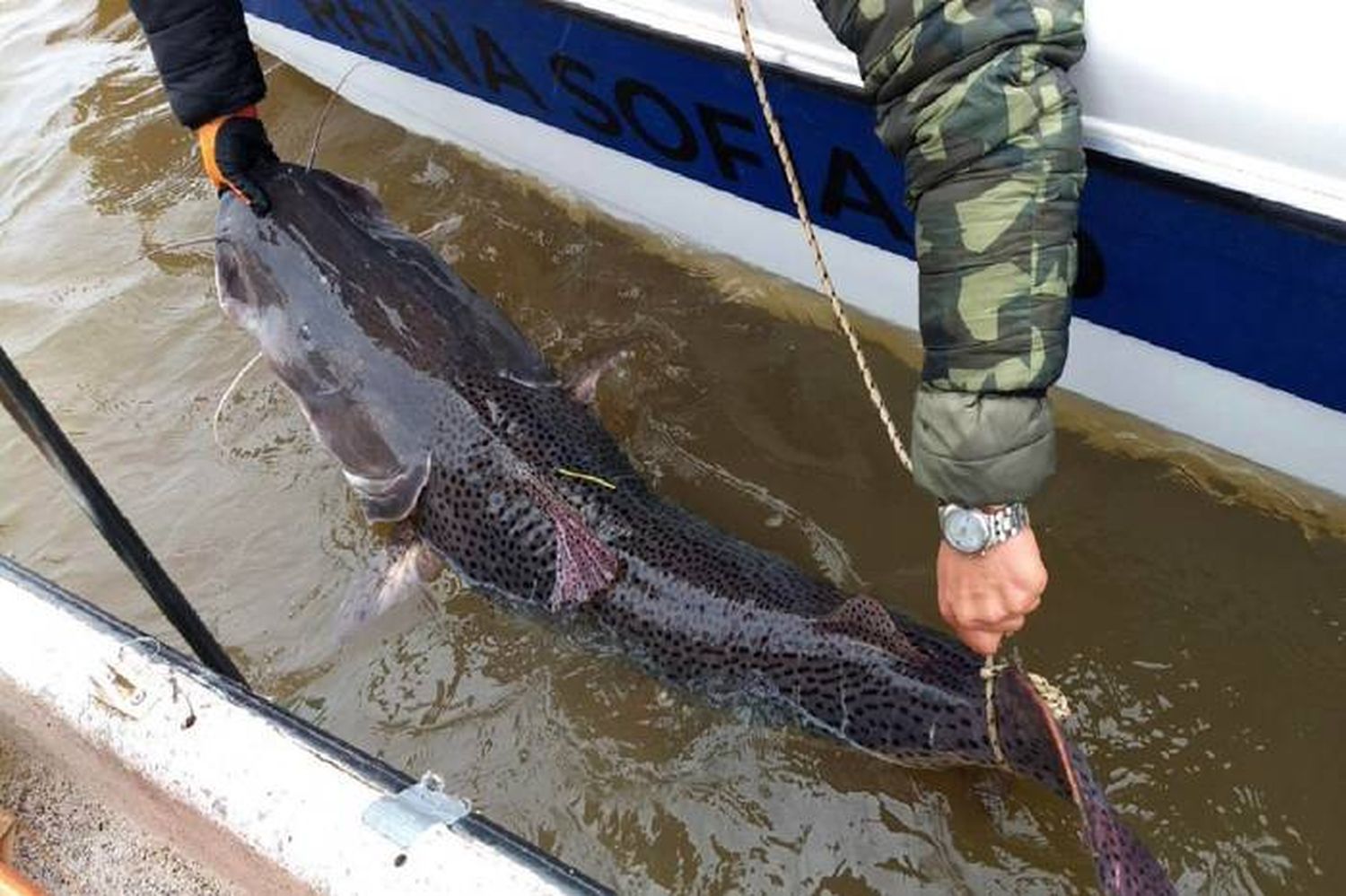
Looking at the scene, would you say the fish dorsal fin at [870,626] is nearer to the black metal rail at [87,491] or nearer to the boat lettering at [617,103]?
the boat lettering at [617,103]

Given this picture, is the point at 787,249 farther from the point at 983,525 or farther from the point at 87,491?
the point at 87,491

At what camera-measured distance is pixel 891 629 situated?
109 inches

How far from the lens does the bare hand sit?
221 cm

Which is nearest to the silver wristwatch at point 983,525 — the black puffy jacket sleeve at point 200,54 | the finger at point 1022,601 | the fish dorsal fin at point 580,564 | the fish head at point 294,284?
the finger at point 1022,601

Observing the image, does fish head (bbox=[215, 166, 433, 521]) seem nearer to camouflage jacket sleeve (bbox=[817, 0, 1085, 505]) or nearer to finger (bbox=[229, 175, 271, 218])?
finger (bbox=[229, 175, 271, 218])

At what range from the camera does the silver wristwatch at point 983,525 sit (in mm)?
2207

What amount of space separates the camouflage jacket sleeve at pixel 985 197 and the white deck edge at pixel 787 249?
1193mm

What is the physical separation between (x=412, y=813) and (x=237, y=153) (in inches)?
91.0

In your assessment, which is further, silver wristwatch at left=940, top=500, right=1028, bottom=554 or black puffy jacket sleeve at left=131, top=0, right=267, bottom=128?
black puffy jacket sleeve at left=131, top=0, right=267, bottom=128

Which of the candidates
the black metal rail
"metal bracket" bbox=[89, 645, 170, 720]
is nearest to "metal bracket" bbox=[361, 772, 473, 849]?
"metal bracket" bbox=[89, 645, 170, 720]

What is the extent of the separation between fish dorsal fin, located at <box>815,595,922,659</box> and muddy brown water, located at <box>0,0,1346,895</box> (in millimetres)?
403

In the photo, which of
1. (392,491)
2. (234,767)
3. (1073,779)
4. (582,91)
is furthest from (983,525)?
(582,91)

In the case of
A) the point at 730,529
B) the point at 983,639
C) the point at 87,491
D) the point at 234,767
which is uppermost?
the point at 87,491

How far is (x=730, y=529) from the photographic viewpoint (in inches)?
147
